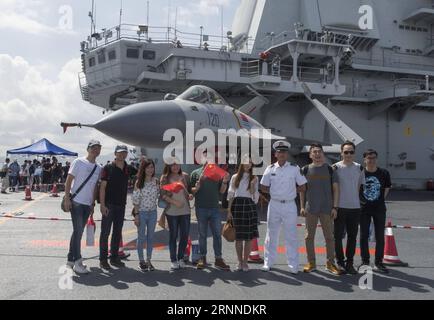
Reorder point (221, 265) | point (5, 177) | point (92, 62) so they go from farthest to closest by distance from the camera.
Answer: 1. point (92, 62)
2. point (5, 177)
3. point (221, 265)

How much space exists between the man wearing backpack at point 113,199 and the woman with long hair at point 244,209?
1.67 meters

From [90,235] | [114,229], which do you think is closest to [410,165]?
[90,235]

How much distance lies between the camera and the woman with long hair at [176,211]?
6047 millimetres

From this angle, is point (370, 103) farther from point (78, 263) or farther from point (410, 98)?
point (78, 263)

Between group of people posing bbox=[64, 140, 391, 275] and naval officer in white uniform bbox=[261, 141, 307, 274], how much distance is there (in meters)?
0.01

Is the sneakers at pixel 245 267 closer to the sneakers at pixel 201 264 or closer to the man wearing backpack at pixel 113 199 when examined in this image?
the sneakers at pixel 201 264

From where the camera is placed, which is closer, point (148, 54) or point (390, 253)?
point (390, 253)

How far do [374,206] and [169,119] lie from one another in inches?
231

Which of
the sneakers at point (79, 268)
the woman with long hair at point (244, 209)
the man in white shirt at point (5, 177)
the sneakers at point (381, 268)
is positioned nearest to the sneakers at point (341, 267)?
the sneakers at point (381, 268)

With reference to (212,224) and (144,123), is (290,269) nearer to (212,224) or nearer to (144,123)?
(212,224)

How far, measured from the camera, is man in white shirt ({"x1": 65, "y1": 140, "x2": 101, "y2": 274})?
229 inches

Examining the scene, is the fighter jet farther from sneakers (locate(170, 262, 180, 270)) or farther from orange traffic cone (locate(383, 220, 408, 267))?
orange traffic cone (locate(383, 220, 408, 267))

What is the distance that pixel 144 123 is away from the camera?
9.83 metres

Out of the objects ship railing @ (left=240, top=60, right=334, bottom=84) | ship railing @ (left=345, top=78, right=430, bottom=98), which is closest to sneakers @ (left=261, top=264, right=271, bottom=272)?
ship railing @ (left=240, top=60, right=334, bottom=84)
